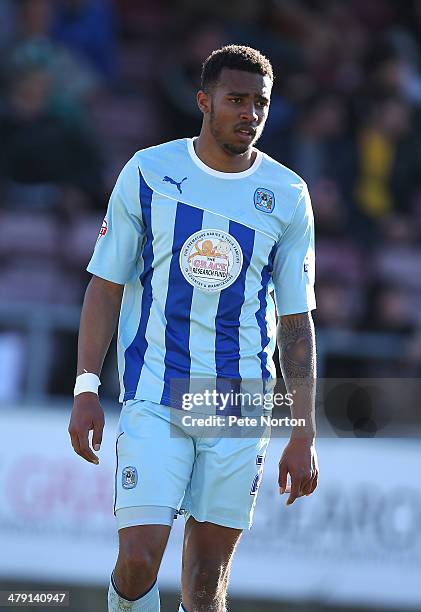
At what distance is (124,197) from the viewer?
5.12m

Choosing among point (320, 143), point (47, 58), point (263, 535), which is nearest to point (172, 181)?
point (263, 535)

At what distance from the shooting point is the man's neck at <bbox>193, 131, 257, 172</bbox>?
5.13 m

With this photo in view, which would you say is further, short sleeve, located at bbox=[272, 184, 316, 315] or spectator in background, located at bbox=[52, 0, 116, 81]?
spectator in background, located at bbox=[52, 0, 116, 81]

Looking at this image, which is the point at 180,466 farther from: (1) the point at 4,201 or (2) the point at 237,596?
(1) the point at 4,201

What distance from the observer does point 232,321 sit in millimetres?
5059

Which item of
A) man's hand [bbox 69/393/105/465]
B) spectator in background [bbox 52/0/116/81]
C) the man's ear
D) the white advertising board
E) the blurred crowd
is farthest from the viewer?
spectator in background [bbox 52/0/116/81]

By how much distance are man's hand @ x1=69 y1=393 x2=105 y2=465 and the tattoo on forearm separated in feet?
2.74

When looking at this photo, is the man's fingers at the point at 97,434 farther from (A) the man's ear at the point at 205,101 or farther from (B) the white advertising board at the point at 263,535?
(B) the white advertising board at the point at 263,535

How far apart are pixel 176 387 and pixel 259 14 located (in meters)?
7.53

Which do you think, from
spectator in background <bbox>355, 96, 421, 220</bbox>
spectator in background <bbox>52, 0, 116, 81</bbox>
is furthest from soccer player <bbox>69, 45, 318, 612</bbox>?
spectator in background <bbox>52, 0, 116, 81</bbox>

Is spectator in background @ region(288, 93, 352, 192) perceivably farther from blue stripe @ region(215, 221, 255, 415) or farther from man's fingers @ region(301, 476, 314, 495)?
man's fingers @ region(301, 476, 314, 495)

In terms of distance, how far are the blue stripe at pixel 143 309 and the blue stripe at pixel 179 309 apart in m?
0.10

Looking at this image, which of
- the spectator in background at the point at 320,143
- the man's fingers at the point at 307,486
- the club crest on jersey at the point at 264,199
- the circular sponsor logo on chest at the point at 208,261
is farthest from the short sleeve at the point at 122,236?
the spectator in background at the point at 320,143

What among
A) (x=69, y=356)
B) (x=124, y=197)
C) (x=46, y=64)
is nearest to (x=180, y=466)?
(x=124, y=197)
